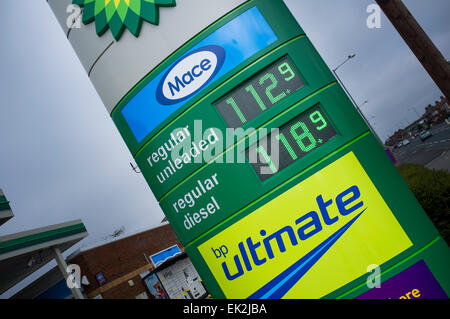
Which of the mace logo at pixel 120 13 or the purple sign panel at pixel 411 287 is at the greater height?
the mace logo at pixel 120 13

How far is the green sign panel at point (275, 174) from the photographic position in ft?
13.5

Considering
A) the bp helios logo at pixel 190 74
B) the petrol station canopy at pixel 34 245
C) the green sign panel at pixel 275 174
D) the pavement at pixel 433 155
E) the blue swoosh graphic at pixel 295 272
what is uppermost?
the petrol station canopy at pixel 34 245

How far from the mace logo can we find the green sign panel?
2.80 feet

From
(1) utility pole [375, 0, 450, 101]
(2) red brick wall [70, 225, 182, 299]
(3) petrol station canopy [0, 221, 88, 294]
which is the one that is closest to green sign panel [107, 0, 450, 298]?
(1) utility pole [375, 0, 450, 101]

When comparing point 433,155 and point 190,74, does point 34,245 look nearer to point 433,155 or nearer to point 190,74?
point 190,74

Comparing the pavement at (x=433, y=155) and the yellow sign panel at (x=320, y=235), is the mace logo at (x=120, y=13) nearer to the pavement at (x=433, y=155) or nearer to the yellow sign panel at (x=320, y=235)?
the yellow sign panel at (x=320, y=235)

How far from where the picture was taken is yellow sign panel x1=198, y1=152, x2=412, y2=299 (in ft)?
13.4

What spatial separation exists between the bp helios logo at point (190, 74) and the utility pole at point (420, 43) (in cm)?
390

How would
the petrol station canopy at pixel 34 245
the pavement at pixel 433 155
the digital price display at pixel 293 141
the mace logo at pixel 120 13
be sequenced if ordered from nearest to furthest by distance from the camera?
the digital price display at pixel 293 141 → the mace logo at pixel 120 13 → the petrol station canopy at pixel 34 245 → the pavement at pixel 433 155

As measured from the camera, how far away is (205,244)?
4.76 meters

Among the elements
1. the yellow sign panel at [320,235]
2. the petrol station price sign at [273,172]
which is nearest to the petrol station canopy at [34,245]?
the petrol station price sign at [273,172]

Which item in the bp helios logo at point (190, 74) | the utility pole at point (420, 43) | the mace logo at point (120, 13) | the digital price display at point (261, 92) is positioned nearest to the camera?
the digital price display at point (261, 92)

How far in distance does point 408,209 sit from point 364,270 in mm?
1003

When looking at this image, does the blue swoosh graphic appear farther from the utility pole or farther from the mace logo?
the mace logo
